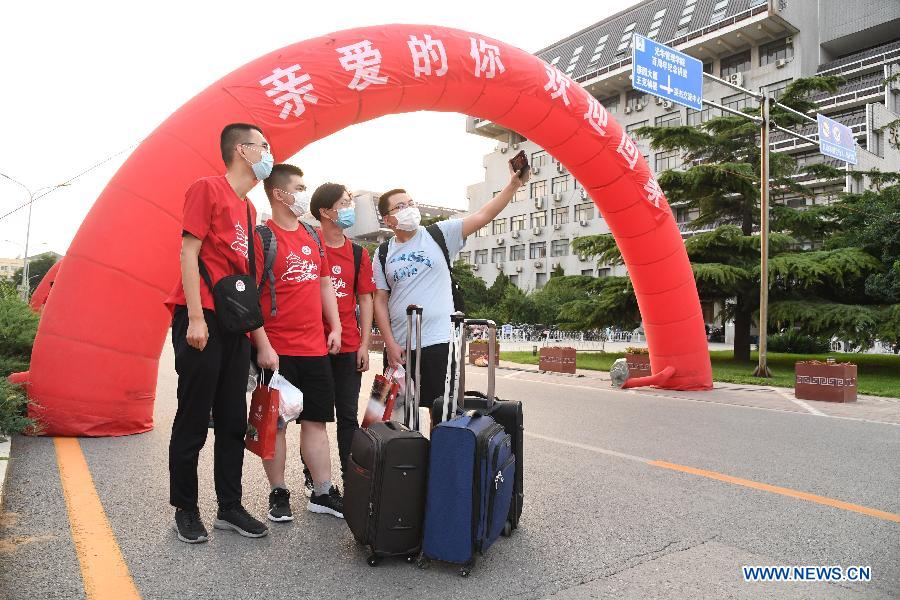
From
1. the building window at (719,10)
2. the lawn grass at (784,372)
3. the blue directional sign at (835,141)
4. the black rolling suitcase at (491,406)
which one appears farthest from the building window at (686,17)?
the black rolling suitcase at (491,406)

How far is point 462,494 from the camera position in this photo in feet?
9.39

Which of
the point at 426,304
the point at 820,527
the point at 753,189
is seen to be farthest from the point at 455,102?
the point at 753,189

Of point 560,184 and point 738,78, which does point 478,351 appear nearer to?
point 738,78

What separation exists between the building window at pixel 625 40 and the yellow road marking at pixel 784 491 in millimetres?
54826

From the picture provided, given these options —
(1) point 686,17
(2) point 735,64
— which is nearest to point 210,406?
(2) point 735,64

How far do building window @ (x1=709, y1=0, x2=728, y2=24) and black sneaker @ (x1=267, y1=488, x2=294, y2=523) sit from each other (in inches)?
2073

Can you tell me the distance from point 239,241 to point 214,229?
0.44ft

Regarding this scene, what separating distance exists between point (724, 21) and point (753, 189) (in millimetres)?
33245

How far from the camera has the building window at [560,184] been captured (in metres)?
56.6

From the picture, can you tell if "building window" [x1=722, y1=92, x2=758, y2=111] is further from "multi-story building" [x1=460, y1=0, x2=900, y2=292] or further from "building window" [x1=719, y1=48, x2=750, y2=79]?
"building window" [x1=719, y1=48, x2=750, y2=79]

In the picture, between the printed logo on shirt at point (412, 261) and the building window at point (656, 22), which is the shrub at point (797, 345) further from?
the building window at point (656, 22)

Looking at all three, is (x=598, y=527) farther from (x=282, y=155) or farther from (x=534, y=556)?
(x=282, y=155)

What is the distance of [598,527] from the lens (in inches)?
137

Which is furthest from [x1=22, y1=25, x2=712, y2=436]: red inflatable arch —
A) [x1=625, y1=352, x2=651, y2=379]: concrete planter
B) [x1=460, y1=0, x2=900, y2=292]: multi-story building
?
[x1=460, y1=0, x2=900, y2=292]: multi-story building
